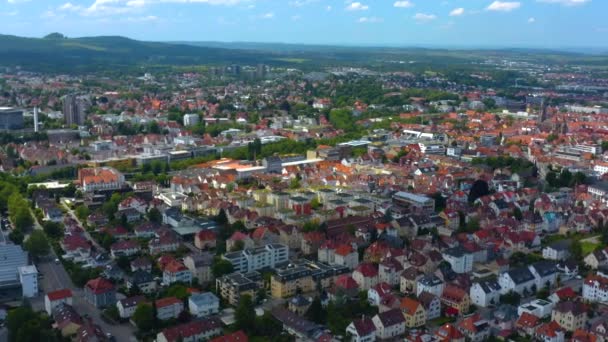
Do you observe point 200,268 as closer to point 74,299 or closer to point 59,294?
point 74,299

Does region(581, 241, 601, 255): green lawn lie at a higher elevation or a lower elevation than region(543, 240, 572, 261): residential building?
lower

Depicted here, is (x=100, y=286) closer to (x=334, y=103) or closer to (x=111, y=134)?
(x=111, y=134)

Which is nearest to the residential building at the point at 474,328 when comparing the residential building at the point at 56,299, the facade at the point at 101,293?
the facade at the point at 101,293

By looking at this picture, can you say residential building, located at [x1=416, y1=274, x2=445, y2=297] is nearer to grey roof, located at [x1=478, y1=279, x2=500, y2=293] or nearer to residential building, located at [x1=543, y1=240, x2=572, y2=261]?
grey roof, located at [x1=478, y1=279, x2=500, y2=293]

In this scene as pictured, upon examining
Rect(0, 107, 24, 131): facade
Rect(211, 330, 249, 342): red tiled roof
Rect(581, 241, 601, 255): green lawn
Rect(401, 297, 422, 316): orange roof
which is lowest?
Rect(581, 241, 601, 255): green lawn

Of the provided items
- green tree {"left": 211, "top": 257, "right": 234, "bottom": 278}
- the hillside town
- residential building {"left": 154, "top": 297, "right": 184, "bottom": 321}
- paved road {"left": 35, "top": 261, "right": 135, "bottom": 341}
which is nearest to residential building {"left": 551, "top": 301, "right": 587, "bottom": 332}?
the hillside town

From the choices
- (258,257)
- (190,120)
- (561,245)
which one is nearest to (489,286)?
(561,245)

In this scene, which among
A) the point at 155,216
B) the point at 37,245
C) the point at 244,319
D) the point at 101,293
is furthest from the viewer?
the point at 155,216

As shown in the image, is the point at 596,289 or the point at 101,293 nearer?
the point at 101,293
